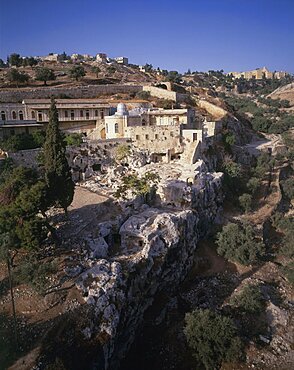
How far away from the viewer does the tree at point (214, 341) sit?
19688 millimetres

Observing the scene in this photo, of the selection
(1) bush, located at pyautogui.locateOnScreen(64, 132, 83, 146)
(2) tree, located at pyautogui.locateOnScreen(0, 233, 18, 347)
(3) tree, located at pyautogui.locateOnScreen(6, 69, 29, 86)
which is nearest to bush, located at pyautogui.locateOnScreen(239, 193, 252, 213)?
(1) bush, located at pyautogui.locateOnScreen(64, 132, 83, 146)

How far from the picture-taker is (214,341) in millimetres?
19906

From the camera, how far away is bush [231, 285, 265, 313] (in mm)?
23680

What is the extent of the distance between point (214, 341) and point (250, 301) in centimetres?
526

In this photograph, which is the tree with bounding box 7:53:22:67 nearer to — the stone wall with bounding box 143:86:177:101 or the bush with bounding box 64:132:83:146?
the stone wall with bounding box 143:86:177:101

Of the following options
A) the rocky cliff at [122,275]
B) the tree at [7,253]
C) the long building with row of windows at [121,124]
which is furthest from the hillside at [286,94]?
Result: the tree at [7,253]

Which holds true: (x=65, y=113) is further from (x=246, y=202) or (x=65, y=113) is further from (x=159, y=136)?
(x=246, y=202)

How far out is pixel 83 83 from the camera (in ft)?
222

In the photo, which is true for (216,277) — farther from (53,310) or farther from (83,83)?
(83,83)

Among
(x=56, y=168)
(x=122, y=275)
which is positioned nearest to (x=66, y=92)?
(x=56, y=168)

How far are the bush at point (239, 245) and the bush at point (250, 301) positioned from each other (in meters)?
4.52

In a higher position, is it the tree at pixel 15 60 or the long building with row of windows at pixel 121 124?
the tree at pixel 15 60

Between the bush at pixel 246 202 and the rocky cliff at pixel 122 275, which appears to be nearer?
the rocky cliff at pixel 122 275

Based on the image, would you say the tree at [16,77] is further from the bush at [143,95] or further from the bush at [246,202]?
the bush at [246,202]
